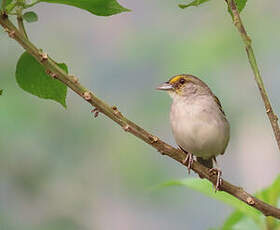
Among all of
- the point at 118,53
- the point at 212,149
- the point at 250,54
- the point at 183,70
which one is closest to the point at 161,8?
the point at 118,53

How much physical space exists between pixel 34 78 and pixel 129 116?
17.7 feet

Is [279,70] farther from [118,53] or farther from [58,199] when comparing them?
[58,199]

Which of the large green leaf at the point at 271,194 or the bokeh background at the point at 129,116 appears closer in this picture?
the large green leaf at the point at 271,194

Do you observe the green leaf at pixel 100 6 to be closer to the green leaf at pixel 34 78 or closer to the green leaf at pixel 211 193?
the green leaf at pixel 34 78

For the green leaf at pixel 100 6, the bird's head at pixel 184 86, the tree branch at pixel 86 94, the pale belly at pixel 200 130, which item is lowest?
the tree branch at pixel 86 94

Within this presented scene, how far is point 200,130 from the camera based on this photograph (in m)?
2.33

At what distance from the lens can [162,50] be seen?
6.17 metres

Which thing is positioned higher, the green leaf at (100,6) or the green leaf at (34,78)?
the green leaf at (100,6)

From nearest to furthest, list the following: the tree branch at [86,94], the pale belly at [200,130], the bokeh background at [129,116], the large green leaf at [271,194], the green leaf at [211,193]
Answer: the tree branch at [86,94], the green leaf at [211,193], the large green leaf at [271,194], the pale belly at [200,130], the bokeh background at [129,116]

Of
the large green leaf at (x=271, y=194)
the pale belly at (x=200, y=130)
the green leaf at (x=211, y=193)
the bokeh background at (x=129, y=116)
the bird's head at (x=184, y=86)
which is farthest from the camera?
the bokeh background at (x=129, y=116)

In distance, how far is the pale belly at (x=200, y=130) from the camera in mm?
2260

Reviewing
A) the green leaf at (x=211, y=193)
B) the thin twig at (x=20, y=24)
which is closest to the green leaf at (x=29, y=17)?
the thin twig at (x=20, y=24)

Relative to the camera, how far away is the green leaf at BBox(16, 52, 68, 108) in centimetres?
118

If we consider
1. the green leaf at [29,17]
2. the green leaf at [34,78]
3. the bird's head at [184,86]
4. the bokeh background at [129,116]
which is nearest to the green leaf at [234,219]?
the green leaf at [34,78]
